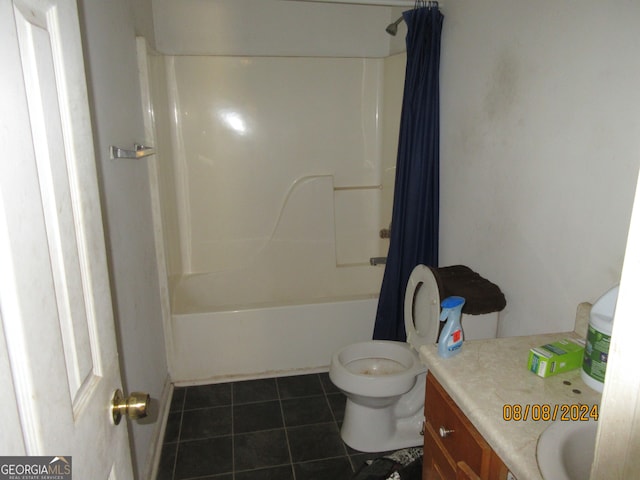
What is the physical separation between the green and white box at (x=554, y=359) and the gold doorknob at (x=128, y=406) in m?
0.93

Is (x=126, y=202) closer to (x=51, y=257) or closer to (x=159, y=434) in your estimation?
(x=159, y=434)

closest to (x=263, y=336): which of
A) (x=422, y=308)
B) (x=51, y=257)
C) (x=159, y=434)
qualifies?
(x=159, y=434)

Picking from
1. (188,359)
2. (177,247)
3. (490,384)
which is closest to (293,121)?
(177,247)

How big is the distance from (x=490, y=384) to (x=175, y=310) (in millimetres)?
1837

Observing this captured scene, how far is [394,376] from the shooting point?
6.24 feet

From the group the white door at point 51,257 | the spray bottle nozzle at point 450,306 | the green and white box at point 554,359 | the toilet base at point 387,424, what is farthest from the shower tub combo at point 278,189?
the white door at point 51,257

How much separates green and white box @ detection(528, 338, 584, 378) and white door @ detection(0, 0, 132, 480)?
985mm

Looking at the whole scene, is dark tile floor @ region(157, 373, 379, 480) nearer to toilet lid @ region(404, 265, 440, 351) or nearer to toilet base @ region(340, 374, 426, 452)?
toilet base @ region(340, 374, 426, 452)

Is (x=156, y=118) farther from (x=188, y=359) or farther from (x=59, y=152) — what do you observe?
(x=59, y=152)

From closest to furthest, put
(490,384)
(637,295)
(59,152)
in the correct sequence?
(637,295) < (59,152) < (490,384)

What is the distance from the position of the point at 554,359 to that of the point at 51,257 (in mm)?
1131

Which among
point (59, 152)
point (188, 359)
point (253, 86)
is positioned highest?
point (253, 86)

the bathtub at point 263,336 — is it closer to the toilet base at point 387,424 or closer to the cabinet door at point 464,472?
the toilet base at point 387,424

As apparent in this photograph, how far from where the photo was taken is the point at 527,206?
5.25 ft
